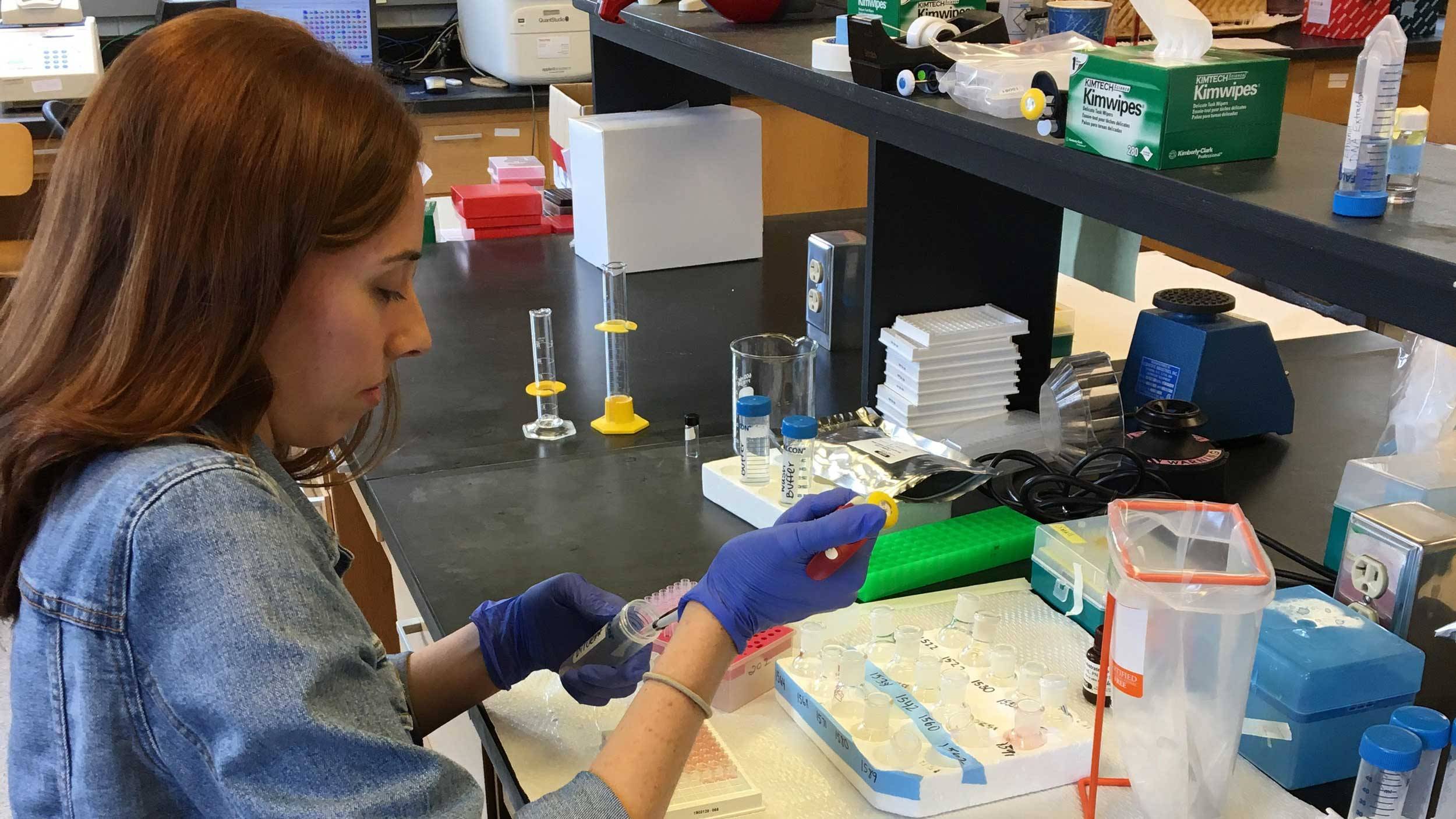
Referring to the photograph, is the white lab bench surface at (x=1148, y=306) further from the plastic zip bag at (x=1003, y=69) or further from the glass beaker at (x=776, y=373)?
the plastic zip bag at (x=1003, y=69)

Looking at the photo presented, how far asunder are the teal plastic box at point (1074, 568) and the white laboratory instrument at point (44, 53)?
3.14 meters

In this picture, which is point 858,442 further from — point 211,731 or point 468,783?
point 211,731

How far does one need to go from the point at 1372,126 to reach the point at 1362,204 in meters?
0.06

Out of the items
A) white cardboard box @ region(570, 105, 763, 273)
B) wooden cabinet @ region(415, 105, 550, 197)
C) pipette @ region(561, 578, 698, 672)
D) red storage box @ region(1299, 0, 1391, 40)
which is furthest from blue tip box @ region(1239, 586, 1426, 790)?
red storage box @ region(1299, 0, 1391, 40)

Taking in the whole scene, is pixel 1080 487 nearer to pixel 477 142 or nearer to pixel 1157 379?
pixel 1157 379

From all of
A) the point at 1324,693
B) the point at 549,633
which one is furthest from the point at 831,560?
the point at 1324,693

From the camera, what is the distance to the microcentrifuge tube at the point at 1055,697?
1076mm

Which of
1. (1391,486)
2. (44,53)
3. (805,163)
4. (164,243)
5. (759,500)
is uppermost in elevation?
(164,243)

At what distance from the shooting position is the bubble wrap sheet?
3.29 ft

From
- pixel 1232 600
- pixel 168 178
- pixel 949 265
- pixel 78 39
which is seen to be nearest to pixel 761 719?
pixel 1232 600

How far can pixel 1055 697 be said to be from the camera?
3.59ft

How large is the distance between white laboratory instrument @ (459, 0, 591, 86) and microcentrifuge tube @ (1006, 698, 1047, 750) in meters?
3.05

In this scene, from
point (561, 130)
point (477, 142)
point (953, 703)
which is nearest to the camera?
point (953, 703)

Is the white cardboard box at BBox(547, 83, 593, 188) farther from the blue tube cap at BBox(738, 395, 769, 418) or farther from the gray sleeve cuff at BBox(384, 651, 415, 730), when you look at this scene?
the gray sleeve cuff at BBox(384, 651, 415, 730)
